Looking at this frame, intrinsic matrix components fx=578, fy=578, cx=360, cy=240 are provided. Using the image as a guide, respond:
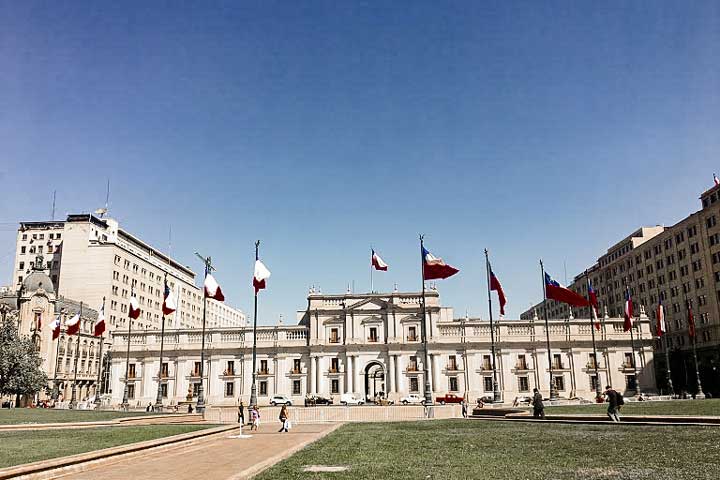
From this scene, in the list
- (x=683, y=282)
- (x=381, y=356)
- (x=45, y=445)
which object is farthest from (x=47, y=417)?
(x=683, y=282)

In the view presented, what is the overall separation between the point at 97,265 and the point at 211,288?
6566 cm

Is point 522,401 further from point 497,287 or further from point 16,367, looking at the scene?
point 16,367

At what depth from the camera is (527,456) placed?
16.3m

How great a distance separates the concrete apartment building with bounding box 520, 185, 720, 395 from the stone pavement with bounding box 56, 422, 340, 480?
65.5 metres

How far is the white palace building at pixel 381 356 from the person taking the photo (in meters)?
74.1

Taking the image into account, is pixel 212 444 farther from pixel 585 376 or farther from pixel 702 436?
pixel 585 376

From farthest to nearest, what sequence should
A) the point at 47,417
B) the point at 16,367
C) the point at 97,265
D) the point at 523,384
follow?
the point at 97,265 < the point at 523,384 < the point at 16,367 < the point at 47,417

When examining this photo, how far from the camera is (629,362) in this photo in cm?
7412

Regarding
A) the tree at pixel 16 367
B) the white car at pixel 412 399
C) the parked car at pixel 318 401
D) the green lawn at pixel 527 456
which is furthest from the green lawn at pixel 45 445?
the white car at pixel 412 399

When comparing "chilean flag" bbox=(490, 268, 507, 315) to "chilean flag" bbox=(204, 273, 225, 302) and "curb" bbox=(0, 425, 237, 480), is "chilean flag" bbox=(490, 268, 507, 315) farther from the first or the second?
"curb" bbox=(0, 425, 237, 480)

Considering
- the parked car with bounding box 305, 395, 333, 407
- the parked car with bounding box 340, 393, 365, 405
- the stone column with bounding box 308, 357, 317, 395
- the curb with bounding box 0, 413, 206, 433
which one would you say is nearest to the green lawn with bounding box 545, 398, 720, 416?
the curb with bounding box 0, 413, 206, 433

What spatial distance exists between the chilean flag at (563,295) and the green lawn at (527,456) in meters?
18.5

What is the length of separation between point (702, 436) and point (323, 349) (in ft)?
197

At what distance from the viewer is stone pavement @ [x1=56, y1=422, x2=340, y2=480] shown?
14992mm
